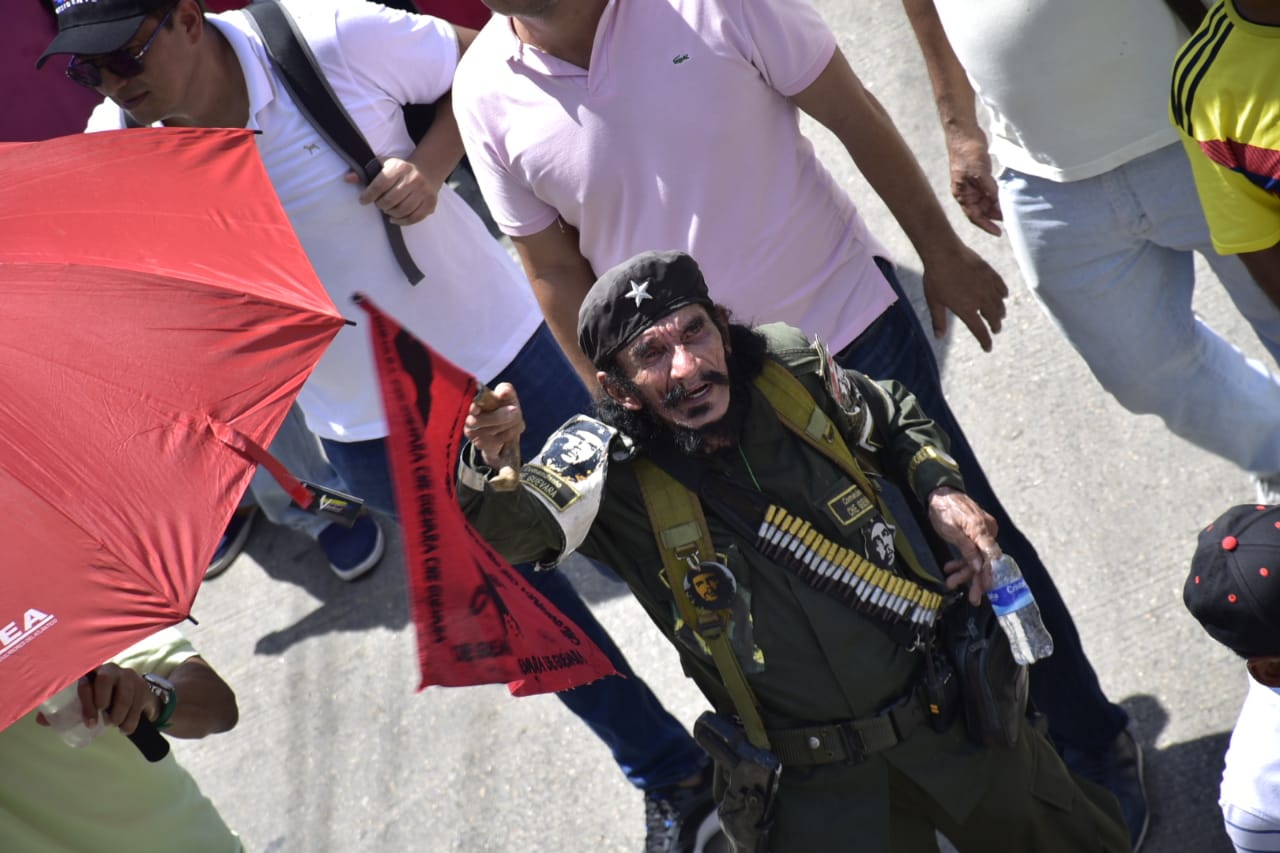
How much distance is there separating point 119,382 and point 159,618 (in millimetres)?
458

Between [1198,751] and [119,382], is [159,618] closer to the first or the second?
[119,382]

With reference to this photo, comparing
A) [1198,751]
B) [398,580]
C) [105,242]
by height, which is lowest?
[398,580]

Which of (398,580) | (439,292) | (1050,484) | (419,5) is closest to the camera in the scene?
(439,292)

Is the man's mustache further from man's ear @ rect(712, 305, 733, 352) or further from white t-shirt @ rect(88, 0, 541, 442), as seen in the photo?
white t-shirt @ rect(88, 0, 541, 442)

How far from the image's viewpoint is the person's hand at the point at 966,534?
9.32 feet

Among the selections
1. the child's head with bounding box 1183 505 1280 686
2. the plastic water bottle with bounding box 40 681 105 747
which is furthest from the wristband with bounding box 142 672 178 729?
the child's head with bounding box 1183 505 1280 686

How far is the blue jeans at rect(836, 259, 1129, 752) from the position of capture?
3.34m

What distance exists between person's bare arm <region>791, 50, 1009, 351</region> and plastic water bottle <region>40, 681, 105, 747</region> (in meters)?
1.93

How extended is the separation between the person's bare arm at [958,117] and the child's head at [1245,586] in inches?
41.8

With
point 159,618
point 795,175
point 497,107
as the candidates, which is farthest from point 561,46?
point 159,618

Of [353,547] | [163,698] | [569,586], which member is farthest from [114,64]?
[353,547]

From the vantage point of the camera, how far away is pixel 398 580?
5340 mm

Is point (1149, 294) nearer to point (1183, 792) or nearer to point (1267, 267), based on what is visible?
point (1267, 267)

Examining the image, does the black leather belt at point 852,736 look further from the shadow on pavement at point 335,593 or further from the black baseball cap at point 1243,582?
the shadow on pavement at point 335,593
